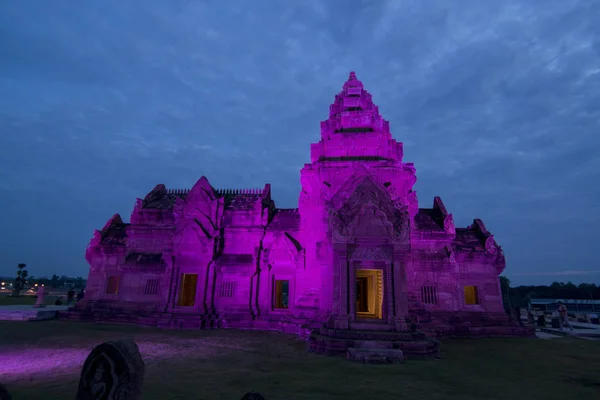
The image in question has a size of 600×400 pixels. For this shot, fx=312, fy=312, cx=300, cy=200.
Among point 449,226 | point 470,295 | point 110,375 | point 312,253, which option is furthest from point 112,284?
point 470,295

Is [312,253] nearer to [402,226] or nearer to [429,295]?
[402,226]

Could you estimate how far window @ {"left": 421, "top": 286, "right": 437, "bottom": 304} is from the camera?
17719 mm

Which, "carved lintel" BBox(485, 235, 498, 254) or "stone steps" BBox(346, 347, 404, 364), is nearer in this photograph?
"stone steps" BBox(346, 347, 404, 364)

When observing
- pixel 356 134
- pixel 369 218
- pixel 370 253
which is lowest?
pixel 370 253

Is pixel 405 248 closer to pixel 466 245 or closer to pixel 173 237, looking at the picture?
pixel 466 245

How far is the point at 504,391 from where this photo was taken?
7461 mm

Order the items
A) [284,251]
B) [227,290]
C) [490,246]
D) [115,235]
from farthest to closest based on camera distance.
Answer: [115,235], [227,290], [284,251], [490,246]

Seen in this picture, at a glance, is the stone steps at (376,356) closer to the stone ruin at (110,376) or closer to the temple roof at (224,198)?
the stone ruin at (110,376)

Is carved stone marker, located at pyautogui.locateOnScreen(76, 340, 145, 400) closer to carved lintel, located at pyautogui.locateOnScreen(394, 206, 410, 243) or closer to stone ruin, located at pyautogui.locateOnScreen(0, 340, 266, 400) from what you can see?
stone ruin, located at pyautogui.locateOnScreen(0, 340, 266, 400)

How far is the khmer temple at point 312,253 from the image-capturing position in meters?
14.0

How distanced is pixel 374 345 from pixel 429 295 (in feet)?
27.1

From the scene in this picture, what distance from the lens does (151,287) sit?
789 inches

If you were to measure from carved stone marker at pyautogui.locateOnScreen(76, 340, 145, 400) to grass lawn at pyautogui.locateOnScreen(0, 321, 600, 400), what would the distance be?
2788 millimetres

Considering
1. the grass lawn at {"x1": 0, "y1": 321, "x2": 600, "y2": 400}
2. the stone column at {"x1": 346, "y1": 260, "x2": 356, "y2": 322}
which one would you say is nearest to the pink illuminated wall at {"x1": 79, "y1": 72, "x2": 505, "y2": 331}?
the stone column at {"x1": 346, "y1": 260, "x2": 356, "y2": 322}
